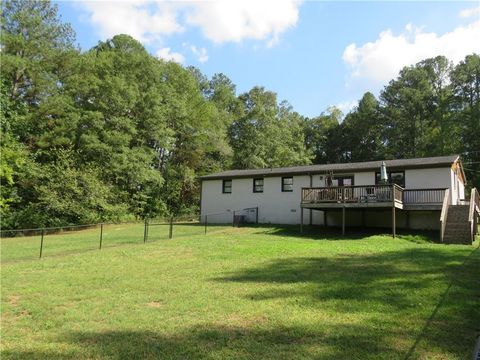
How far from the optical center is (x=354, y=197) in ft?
63.9

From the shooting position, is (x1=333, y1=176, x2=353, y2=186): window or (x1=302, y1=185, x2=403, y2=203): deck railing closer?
(x1=302, y1=185, x2=403, y2=203): deck railing

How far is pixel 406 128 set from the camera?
161ft

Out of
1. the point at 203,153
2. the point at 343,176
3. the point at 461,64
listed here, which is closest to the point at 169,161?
the point at 203,153

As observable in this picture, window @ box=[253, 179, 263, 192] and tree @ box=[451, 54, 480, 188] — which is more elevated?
tree @ box=[451, 54, 480, 188]

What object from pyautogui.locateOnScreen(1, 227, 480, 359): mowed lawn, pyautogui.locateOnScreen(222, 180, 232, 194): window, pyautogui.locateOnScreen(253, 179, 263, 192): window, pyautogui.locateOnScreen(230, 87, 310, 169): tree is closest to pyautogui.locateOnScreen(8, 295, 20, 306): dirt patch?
pyautogui.locateOnScreen(1, 227, 480, 359): mowed lawn

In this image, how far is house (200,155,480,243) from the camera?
Answer: 1878cm

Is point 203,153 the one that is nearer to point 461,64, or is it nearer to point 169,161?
point 169,161

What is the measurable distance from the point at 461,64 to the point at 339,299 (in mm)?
50211

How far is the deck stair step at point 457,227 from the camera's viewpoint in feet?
54.3

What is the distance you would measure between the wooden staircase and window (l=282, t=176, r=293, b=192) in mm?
8812

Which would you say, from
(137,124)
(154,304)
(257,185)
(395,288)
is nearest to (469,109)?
(257,185)

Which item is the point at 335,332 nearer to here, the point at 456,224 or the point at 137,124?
the point at 456,224

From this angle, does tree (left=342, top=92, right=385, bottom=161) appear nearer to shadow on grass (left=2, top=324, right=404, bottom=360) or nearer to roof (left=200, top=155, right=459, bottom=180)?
roof (left=200, top=155, right=459, bottom=180)

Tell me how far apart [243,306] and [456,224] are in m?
14.4
